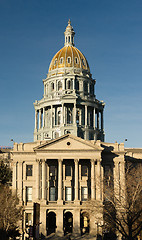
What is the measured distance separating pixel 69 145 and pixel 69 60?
43.9 m

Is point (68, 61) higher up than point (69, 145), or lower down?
higher up

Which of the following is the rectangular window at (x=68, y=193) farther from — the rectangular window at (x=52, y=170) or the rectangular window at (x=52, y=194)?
the rectangular window at (x=52, y=170)

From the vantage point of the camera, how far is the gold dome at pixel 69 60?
379ft

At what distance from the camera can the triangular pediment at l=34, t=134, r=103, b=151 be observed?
78.1 m

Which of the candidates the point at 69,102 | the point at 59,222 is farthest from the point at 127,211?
the point at 69,102

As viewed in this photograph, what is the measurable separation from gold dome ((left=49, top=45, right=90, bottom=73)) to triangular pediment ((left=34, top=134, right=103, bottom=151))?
41.0m

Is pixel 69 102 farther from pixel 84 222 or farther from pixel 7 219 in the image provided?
pixel 7 219

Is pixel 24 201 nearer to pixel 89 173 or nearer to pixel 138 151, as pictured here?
pixel 89 173

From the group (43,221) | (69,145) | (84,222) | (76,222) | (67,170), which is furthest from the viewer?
(67,170)

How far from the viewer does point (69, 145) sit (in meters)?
78.5

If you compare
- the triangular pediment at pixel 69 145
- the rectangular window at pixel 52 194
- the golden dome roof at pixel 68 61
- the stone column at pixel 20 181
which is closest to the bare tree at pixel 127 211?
the triangular pediment at pixel 69 145

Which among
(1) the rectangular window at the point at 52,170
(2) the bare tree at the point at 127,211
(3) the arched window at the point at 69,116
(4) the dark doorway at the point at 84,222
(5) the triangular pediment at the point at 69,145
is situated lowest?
(4) the dark doorway at the point at 84,222

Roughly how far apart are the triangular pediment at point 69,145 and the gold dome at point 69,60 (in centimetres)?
4102

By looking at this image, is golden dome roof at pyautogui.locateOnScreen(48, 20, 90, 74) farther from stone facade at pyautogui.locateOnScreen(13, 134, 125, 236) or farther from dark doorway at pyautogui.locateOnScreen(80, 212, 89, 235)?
dark doorway at pyautogui.locateOnScreen(80, 212, 89, 235)
